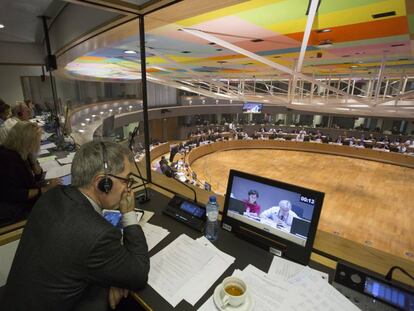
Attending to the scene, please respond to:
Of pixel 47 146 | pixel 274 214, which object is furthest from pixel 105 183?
pixel 47 146

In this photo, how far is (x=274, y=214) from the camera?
1.34 m

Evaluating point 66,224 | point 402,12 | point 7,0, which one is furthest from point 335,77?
point 66,224

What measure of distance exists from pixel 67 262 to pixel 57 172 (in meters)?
2.00

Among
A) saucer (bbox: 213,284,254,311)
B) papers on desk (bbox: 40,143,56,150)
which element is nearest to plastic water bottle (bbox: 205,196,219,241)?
saucer (bbox: 213,284,254,311)

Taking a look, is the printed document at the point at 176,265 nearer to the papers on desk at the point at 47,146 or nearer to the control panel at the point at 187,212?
the control panel at the point at 187,212

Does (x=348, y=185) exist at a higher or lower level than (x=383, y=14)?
lower

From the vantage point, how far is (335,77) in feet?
31.1

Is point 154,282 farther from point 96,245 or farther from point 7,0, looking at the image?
point 7,0

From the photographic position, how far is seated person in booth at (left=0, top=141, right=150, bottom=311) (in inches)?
36.3

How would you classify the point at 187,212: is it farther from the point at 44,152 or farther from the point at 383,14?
the point at 383,14

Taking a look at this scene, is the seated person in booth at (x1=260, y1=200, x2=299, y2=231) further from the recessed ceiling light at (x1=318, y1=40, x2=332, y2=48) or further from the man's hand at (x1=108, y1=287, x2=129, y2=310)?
the recessed ceiling light at (x1=318, y1=40, x2=332, y2=48)

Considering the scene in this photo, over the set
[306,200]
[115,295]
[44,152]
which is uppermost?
[306,200]

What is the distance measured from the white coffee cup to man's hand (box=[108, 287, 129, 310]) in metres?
0.48

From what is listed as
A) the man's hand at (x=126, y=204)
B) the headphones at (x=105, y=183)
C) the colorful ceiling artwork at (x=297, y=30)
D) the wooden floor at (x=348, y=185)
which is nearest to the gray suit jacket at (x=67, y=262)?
the headphones at (x=105, y=183)
